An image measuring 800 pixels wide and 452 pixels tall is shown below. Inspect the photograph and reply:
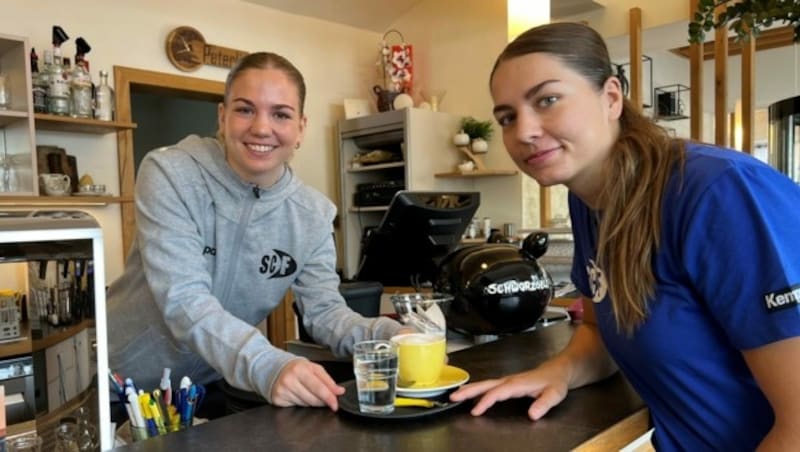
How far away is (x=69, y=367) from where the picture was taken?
2.84 feet

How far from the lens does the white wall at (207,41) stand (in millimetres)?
3160

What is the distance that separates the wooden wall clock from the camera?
357cm

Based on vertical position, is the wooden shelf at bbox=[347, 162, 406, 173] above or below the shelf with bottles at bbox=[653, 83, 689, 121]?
below

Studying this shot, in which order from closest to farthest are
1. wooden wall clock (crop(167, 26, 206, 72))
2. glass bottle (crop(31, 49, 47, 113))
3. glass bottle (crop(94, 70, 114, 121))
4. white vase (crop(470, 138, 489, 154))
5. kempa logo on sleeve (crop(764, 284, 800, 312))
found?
kempa logo on sleeve (crop(764, 284, 800, 312)) → glass bottle (crop(31, 49, 47, 113)) → glass bottle (crop(94, 70, 114, 121)) → wooden wall clock (crop(167, 26, 206, 72)) → white vase (crop(470, 138, 489, 154))

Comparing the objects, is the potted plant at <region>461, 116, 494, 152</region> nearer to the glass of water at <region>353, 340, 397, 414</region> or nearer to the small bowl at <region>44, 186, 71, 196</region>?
the small bowl at <region>44, 186, 71, 196</region>

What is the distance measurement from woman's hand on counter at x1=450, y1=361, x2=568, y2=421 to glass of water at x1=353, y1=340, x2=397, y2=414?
0.09m

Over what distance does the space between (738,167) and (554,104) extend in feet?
0.87

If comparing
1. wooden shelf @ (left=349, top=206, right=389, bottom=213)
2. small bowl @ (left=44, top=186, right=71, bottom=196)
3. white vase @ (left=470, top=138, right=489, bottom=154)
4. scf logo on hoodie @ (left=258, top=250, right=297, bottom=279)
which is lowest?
scf logo on hoodie @ (left=258, top=250, right=297, bottom=279)

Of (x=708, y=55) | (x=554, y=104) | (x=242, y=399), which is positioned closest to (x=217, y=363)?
(x=242, y=399)

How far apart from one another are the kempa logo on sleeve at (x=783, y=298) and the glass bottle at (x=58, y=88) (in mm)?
3093

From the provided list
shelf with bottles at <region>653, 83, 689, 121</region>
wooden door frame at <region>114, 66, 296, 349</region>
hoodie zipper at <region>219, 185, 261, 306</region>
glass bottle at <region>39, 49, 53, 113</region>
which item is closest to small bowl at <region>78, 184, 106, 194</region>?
wooden door frame at <region>114, 66, 296, 349</region>

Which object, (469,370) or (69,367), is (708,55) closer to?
(469,370)

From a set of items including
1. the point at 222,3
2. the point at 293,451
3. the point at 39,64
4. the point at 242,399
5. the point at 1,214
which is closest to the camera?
the point at 293,451

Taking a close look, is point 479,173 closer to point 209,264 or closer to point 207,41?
point 207,41
